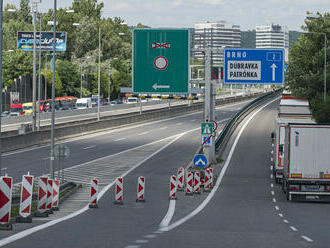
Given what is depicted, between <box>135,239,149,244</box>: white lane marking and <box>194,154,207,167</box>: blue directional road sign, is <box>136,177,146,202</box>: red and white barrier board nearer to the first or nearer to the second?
<box>194,154,207,167</box>: blue directional road sign

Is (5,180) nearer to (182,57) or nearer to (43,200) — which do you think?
(43,200)

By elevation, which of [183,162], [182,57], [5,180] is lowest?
[183,162]

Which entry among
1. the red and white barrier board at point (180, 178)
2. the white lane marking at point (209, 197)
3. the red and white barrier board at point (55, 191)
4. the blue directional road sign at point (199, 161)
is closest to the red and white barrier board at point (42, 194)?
the red and white barrier board at point (55, 191)

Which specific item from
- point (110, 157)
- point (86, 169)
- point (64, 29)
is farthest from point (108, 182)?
point (64, 29)

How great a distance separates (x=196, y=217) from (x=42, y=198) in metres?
5.10

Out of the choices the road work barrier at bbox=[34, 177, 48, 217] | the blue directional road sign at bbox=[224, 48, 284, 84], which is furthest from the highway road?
the blue directional road sign at bbox=[224, 48, 284, 84]

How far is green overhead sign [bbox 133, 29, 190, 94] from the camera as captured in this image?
44.5 m

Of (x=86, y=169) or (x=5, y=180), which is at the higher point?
(x=5, y=180)

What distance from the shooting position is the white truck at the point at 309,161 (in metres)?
A: 32.8

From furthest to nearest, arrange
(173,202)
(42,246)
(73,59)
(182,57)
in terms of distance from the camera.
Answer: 1. (73,59)
2. (182,57)
3. (173,202)
4. (42,246)

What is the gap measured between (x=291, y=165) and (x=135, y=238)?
17.1 m

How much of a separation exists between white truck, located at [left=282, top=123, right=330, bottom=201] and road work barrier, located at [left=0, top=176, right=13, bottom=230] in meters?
17.6

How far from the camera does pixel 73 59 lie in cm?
16662

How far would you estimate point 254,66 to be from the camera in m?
47.2
